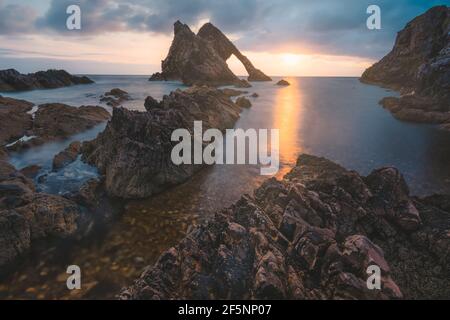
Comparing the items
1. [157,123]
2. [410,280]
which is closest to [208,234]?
[410,280]

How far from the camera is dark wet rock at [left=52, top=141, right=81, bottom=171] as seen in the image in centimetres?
2845

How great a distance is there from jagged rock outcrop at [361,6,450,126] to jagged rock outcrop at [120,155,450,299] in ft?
175

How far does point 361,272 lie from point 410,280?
13.6 feet

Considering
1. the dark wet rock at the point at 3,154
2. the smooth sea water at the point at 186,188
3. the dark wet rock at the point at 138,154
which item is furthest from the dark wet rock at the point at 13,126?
the dark wet rock at the point at 138,154

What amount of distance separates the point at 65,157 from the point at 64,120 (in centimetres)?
2012

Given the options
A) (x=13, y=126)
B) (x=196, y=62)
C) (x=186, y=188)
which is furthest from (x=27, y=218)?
(x=196, y=62)

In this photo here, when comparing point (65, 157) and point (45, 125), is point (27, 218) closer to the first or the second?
point (65, 157)

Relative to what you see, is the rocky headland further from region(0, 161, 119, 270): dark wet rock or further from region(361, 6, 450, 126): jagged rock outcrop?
region(361, 6, 450, 126): jagged rock outcrop

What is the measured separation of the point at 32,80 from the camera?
117125 millimetres

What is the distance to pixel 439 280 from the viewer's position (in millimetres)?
13055

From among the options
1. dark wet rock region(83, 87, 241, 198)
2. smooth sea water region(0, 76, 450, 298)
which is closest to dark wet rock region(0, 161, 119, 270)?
smooth sea water region(0, 76, 450, 298)

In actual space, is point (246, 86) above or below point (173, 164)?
above

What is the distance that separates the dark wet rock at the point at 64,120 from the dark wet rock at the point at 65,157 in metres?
9.60
